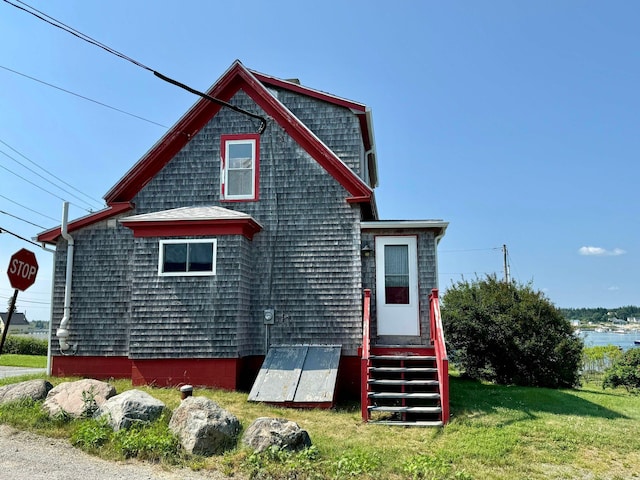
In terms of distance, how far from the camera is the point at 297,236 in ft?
39.2

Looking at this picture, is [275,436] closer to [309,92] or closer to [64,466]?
[64,466]

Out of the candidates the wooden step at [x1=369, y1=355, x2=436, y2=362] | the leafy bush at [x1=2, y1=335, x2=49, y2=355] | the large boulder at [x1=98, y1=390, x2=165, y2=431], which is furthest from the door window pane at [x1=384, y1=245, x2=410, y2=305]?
the leafy bush at [x1=2, y1=335, x2=49, y2=355]

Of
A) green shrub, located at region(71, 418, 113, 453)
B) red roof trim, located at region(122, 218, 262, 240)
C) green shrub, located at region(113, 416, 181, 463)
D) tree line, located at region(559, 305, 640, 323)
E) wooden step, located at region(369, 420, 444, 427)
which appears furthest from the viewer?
tree line, located at region(559, 305, 640, 323)

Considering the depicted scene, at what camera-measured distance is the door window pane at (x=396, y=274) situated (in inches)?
455

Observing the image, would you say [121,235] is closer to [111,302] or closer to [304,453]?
[111,302]

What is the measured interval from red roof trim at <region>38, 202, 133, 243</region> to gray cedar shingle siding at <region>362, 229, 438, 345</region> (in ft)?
19.1

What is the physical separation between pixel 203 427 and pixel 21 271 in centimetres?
400

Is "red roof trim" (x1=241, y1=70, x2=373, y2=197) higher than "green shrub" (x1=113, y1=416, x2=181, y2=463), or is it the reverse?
→ "red roof trim" (x1=241, y1=70, x2=373, y2=197)

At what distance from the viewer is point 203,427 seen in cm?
664

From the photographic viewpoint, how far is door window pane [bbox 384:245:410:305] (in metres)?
11.6

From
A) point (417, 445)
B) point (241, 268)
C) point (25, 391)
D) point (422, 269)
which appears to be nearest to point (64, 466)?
point (25, 391)

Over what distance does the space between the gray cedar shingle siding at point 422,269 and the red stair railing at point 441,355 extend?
25 cm

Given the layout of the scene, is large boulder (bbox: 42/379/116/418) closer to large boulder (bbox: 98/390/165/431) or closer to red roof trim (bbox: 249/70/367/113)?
large boulder (bbox: 98/390/165/431)

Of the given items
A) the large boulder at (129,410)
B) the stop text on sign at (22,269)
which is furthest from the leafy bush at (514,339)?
the stop text on sign at (22,269)
